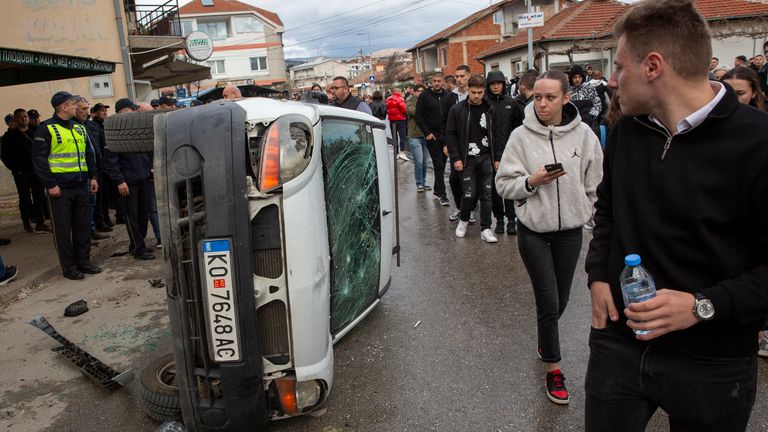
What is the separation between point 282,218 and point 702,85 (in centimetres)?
176

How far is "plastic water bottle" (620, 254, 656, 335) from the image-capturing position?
169cm

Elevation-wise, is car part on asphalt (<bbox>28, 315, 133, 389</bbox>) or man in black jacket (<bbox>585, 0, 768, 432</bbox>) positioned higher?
man in black jacket (<bbox>585, 0, 768, 432</bbox>)

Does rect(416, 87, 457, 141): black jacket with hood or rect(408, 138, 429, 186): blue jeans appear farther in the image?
rect(408, 138, 429, 186): blue jeans

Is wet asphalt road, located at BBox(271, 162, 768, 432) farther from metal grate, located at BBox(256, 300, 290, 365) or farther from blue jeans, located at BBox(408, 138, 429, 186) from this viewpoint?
blue jeans, located at BBox(408, 138, 429, 186)

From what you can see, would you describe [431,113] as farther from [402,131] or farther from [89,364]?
[89,364]

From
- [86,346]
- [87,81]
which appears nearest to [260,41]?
[87,81]

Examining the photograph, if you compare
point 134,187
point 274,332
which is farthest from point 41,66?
point 274,332

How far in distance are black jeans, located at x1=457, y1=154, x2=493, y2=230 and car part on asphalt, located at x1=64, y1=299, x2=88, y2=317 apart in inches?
177

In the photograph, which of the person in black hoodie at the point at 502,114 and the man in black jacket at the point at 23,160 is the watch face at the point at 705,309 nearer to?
the person in black hoodie at the point at 502,114

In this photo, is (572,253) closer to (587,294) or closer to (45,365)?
(587,294)

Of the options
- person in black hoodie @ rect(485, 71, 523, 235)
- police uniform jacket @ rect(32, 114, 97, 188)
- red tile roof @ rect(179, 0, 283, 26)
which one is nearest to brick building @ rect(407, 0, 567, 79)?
red tile roof @ rect(179, 0, 283, 26)

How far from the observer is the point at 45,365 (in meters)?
4.07

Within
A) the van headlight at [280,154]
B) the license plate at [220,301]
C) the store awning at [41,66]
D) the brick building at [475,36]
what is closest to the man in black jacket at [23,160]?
the store awning at [41,66]

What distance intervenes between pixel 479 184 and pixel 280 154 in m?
4.94
